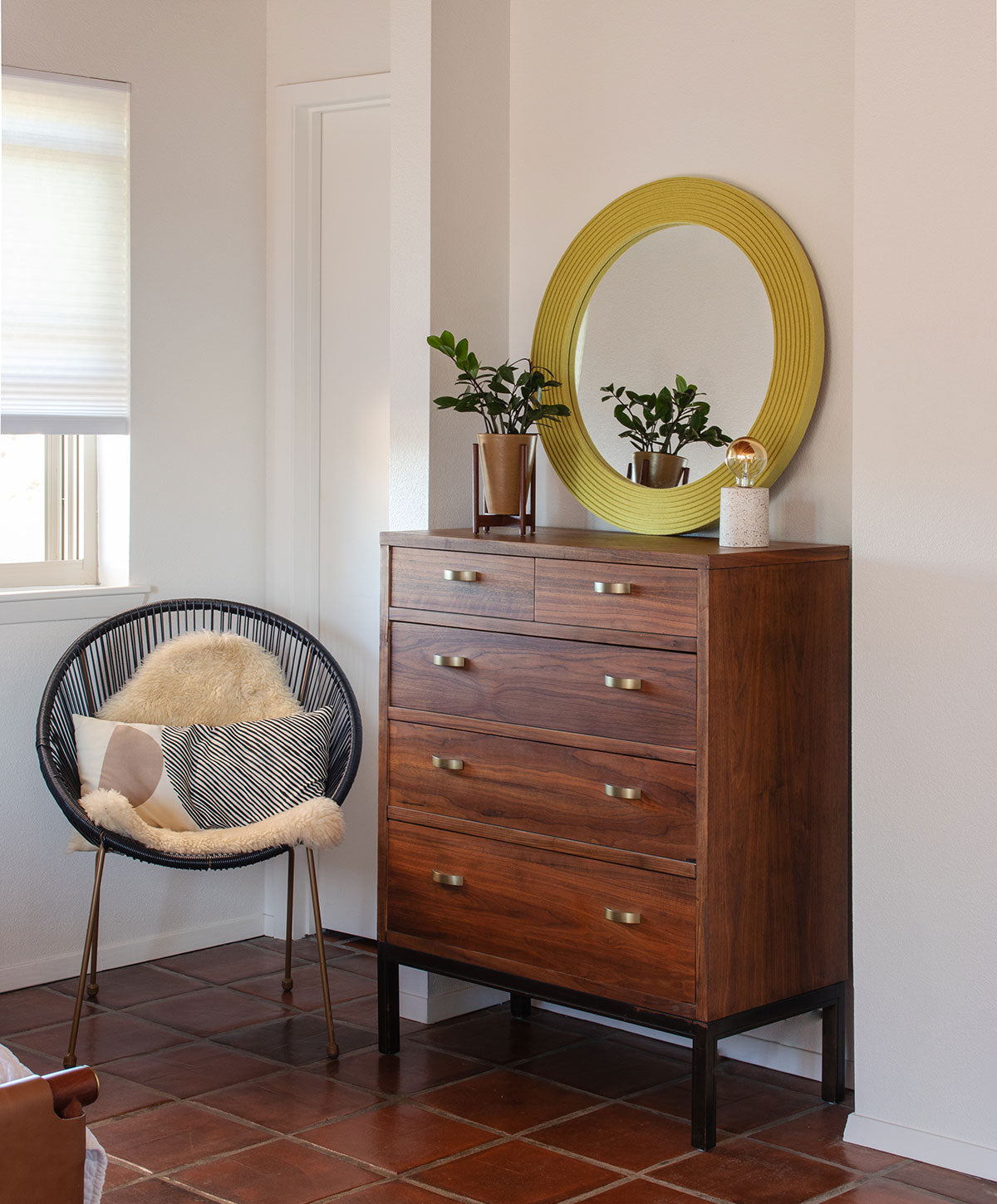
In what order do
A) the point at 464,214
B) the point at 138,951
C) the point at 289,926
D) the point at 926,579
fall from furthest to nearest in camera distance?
the point at 138,951 < the point at 289,926 < the point at 464,214 < the point at 926,579

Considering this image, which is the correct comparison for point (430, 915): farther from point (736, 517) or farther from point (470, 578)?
point (736, 517)

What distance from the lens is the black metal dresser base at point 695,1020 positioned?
8.61 ft

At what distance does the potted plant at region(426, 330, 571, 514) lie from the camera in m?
3.10

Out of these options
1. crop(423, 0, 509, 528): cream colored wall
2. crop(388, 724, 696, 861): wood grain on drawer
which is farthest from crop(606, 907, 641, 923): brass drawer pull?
crop(423, 0, 509, 528): cream colored wall

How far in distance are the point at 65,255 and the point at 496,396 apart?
113 cm

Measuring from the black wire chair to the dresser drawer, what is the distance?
Answer: 0.26 m

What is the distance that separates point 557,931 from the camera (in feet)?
9.21

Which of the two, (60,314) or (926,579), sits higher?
(60,314)

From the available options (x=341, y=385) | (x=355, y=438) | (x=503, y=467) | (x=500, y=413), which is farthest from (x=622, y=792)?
(x=341, y=385)

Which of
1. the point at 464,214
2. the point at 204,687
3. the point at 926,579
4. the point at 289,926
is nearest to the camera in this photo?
the point at 926,579

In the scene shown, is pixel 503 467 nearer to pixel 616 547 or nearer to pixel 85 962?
pixel 616 547

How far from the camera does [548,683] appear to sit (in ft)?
9.21

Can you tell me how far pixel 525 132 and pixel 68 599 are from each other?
5.11 feet

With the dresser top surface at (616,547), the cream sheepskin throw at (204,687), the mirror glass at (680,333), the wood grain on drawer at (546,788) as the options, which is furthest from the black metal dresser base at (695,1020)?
the mirror glass at (680,333)
